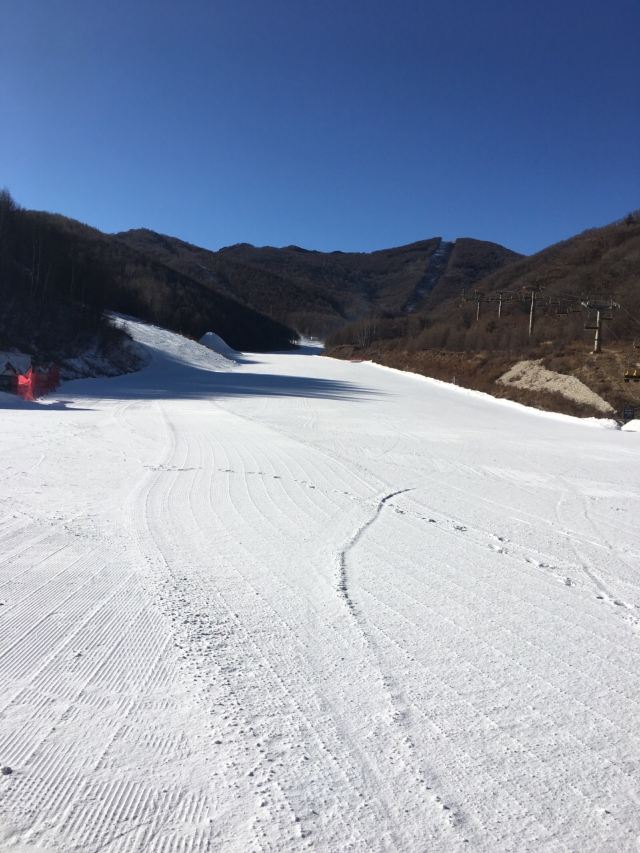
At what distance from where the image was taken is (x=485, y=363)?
38.8 metres

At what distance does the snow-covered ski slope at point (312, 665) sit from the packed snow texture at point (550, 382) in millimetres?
20835

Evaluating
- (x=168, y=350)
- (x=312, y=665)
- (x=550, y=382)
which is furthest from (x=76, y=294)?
(x=312, y=665)

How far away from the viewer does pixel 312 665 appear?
327 cm

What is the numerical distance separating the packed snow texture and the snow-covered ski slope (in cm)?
2083

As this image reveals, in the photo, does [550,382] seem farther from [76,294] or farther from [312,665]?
[76,294]

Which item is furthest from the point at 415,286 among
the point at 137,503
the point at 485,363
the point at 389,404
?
the point at 137,503

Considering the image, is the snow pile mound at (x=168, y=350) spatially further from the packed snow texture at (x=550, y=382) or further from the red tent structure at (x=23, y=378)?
the packed snow texture at (x=550, y=382)

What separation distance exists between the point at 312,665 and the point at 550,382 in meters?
30.1

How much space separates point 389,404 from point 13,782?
22998 mm

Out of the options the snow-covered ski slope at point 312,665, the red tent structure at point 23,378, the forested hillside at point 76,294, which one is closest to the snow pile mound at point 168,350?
the forested hillside at point 76,294

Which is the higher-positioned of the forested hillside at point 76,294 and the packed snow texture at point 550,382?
the forested hillside at point 76,294

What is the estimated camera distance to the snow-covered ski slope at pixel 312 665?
2.19 metres

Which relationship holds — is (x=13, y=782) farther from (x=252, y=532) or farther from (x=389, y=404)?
(x=389, y=404)

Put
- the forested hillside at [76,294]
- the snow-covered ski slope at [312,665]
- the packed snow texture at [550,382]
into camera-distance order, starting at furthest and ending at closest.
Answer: the forested hillside at [76,294] → the packed snow texture at [550,382] → the snow-covered ski slope at [312,665]
